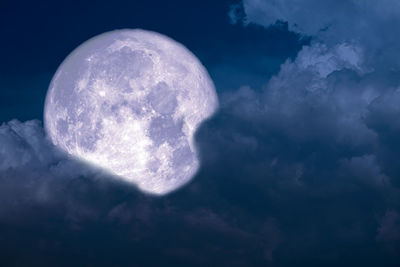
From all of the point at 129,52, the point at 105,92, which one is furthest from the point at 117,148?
the point at 129,52

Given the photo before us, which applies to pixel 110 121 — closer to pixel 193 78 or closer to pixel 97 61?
pixel 97 61

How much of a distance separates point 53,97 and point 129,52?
10073mm

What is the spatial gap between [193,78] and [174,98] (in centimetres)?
438

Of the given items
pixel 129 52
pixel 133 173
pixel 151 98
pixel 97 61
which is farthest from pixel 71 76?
pixel 133 173

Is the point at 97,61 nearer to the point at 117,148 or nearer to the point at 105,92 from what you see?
the point at 105,92

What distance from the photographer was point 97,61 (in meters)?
32.1

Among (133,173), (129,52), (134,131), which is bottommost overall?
(133,173)

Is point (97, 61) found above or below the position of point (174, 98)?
above

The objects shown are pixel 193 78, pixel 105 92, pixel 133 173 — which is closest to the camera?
pixel 105 92

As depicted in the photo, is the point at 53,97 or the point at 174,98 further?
the point at 53,97

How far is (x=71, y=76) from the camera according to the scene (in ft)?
109

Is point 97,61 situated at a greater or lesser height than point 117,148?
greater

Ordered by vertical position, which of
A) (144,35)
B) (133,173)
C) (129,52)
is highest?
(144,35)

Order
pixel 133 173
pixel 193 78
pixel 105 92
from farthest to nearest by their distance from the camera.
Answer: pixel 193 78 → pixel 133 173 → pixel 105 92
